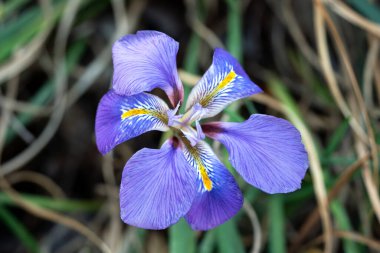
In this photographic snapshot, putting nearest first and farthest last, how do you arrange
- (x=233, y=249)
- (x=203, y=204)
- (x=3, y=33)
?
(x=203, y=204)
(x=233, y=249)
(x=3, y=33)

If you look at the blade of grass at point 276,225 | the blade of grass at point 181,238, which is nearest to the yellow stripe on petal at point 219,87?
the blade of grass at point 181,238

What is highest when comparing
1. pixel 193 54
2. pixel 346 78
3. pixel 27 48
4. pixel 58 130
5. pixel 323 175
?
pixel 346 78

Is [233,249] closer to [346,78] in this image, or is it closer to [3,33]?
[346,78]

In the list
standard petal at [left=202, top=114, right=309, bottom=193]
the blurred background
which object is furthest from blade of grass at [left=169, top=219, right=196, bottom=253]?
standard petal at [left=202, top=114, right=309, bottom=193]

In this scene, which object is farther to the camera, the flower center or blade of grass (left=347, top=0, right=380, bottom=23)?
blade of grass (left=347, top=0, right=380, bottom=23)

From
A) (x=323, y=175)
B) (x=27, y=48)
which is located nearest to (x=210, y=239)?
(x=323, y=175)

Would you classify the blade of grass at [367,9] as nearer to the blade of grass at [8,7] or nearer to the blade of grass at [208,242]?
the blade of grass at [208,242]

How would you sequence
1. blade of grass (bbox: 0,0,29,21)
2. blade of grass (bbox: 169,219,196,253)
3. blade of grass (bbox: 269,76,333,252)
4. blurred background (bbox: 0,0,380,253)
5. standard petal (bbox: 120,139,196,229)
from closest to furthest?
standard petal (bbox: 120,139,196,229), blade of grass (bbox: 169,219,196,253), blade of grass (bbox: 269,76,333,252), blurred background (bbox: 0,0,380,253), blade of grass (bbox: 0,0,29,21)

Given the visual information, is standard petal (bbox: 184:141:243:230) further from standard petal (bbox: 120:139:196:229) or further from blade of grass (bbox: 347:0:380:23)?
blade of grass (bbox: 347:0:380:23)
